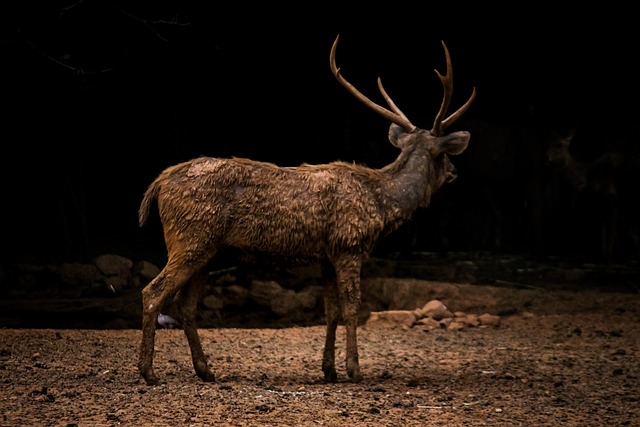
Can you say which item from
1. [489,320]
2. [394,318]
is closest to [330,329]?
[394,318]

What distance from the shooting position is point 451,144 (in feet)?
23.9

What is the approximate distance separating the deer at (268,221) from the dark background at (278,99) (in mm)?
5776

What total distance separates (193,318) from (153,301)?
0.45m

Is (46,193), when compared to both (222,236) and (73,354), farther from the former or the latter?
(222,236)

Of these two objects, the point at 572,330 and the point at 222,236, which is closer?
the point at 222,236

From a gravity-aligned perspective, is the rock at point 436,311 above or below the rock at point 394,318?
above

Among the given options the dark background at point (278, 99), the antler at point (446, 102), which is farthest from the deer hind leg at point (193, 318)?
the dark background at point (278, 99)

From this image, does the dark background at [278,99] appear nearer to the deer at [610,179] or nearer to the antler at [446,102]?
the deer at [610,179]

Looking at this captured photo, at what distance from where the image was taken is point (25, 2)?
33.9 feet

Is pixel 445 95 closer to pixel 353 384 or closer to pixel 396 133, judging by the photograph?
pixel 396 133

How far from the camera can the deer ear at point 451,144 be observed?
23.8 ft

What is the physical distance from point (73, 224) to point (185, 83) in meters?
2.98

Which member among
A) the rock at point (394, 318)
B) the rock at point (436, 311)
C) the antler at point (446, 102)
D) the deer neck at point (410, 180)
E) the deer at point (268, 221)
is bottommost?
the rock at point (394, 318)

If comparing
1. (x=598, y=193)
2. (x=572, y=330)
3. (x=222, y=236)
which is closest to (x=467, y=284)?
(x=572, y=330)
